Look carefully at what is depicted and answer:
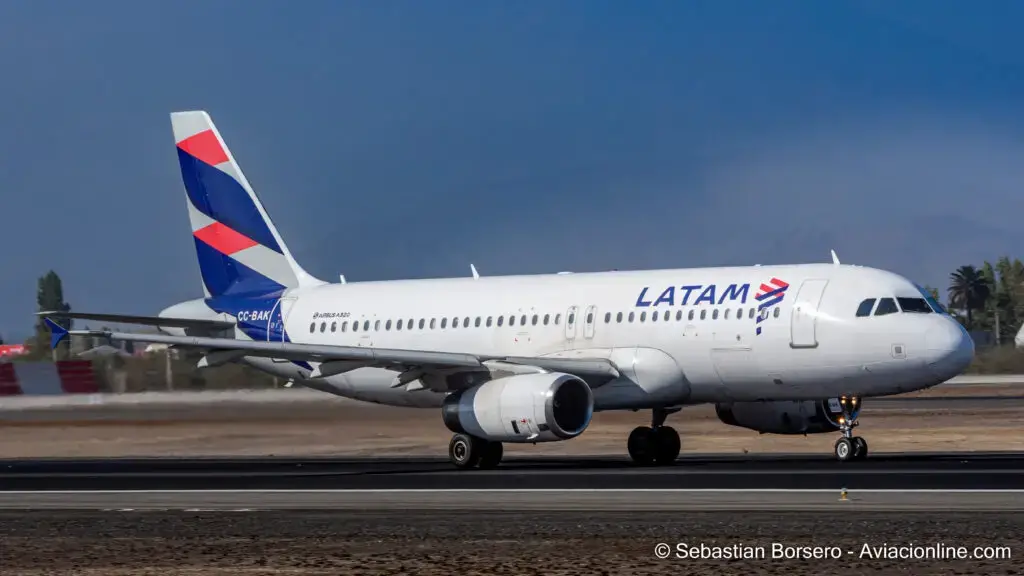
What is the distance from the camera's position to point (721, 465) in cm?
3028

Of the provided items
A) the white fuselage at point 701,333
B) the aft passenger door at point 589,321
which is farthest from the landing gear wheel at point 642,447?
the aft passenger door at point 589,321

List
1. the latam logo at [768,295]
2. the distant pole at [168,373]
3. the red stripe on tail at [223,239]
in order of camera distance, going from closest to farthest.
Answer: the latam logo at [768,295] → the red stripe on tail at [223,239] → the distant pole at [168,373]

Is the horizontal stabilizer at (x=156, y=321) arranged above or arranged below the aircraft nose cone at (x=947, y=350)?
above

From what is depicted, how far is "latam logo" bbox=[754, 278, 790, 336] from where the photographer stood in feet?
103

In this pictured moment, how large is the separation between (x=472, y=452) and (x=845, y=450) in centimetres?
698

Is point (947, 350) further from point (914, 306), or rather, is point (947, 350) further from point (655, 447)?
point (655, 447)

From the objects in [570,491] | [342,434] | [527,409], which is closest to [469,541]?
[570,491]

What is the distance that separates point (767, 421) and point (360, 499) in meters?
13.1

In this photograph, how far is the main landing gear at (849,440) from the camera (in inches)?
1194

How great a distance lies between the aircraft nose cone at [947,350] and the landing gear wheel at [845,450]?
2.03 meters

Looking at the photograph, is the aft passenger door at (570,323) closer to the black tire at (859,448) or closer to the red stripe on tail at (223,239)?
the black tire at (859,448)

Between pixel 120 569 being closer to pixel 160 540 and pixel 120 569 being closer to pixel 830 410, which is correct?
pixel 160 540

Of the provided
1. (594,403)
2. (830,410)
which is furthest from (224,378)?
(830,410)

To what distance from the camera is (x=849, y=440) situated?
30453 mm
